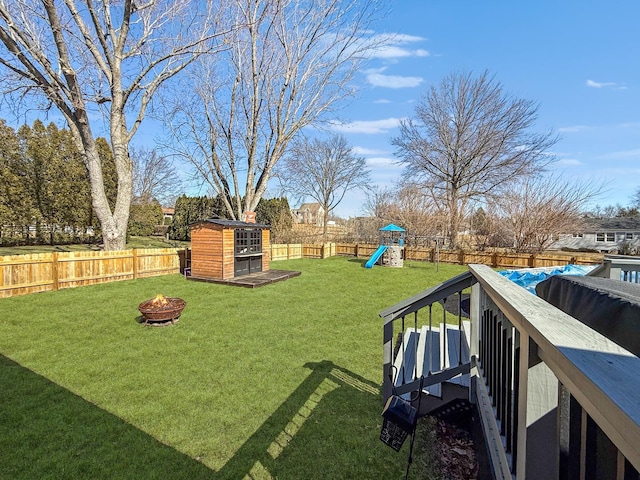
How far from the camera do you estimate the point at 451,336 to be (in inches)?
157

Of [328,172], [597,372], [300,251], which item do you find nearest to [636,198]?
Answer: [328,172]

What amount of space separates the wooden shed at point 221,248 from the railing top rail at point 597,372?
9449 millimetres

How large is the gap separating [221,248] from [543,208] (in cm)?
1541

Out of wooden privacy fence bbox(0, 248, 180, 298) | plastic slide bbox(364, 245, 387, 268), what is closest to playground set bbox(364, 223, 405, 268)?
plastic slide bbox(364, 245, 387, 268)

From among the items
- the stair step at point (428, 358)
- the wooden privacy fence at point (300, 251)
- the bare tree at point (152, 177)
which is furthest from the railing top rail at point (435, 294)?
the bare tree at point (152, 177)

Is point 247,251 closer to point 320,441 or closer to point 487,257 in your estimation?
point 320,441

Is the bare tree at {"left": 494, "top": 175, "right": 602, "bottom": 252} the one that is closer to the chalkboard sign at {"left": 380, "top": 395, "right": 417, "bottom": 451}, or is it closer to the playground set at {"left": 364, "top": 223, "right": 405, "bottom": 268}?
the playground set at {"left": 364, "top": 223, "right": 405, "bottom": 268}

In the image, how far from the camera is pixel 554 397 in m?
0.99

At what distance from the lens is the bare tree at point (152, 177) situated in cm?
2548

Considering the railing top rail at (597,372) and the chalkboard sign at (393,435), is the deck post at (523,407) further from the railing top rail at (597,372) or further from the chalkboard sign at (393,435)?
the chalkboard sign at (393,435)

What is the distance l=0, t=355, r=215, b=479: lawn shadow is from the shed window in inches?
281

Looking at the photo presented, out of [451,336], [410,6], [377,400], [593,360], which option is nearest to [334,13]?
[410,6]

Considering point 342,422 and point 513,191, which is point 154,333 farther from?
point 513,191

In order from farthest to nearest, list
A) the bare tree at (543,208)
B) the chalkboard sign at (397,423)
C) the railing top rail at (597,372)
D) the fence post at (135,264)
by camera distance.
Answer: the bare tree at (543,208), the fence post at (135,264), the chalkboard sign at (397,423), the railing top rail at (597,372)
